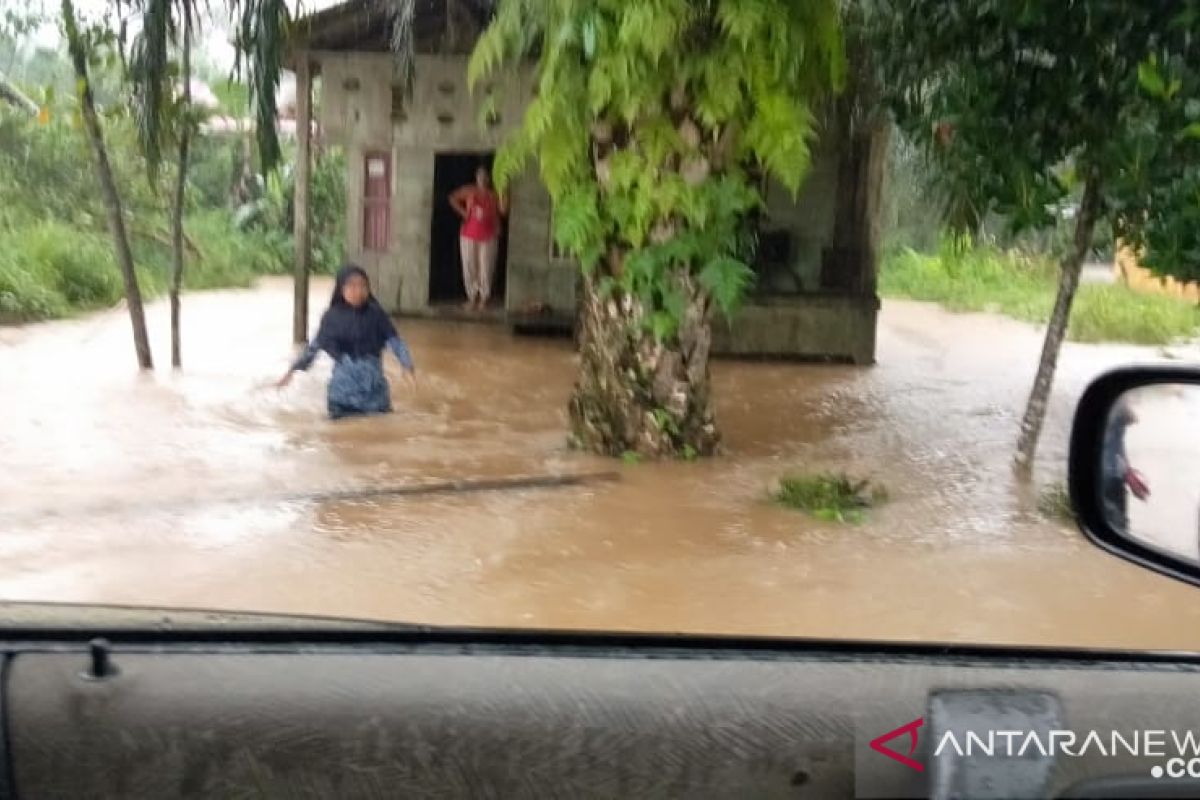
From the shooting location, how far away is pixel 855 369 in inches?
161

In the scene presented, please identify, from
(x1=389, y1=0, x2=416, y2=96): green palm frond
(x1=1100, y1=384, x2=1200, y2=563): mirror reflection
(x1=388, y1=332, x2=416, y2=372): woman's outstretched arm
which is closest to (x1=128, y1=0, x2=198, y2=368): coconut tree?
(x1=389, y1=0, x2=416, y2=96): green palm frond

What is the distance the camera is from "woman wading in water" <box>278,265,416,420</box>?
321 cm

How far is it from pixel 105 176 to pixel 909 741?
203cm

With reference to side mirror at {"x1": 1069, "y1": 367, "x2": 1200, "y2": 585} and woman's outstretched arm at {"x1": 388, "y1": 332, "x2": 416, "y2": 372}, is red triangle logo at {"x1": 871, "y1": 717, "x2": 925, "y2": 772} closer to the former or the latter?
side mirror at {"x1": 1069, "y1": 367, "x2": 1200, "y2": 585}

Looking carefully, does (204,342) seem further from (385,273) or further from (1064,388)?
(1064,388)

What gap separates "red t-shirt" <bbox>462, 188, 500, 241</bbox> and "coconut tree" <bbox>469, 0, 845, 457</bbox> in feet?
0.63

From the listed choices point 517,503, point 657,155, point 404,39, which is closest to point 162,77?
point 404,39

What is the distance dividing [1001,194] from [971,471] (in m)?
0.76

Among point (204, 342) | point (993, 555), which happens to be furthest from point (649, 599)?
point (204, 342)

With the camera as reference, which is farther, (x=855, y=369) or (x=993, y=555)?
(x=855, y=369)

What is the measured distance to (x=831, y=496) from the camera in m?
3.20

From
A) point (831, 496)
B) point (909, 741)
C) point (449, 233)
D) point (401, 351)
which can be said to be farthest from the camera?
point (449, 233)

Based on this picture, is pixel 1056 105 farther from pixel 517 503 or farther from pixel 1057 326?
pixel 517 503

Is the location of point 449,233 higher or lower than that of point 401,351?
higher
